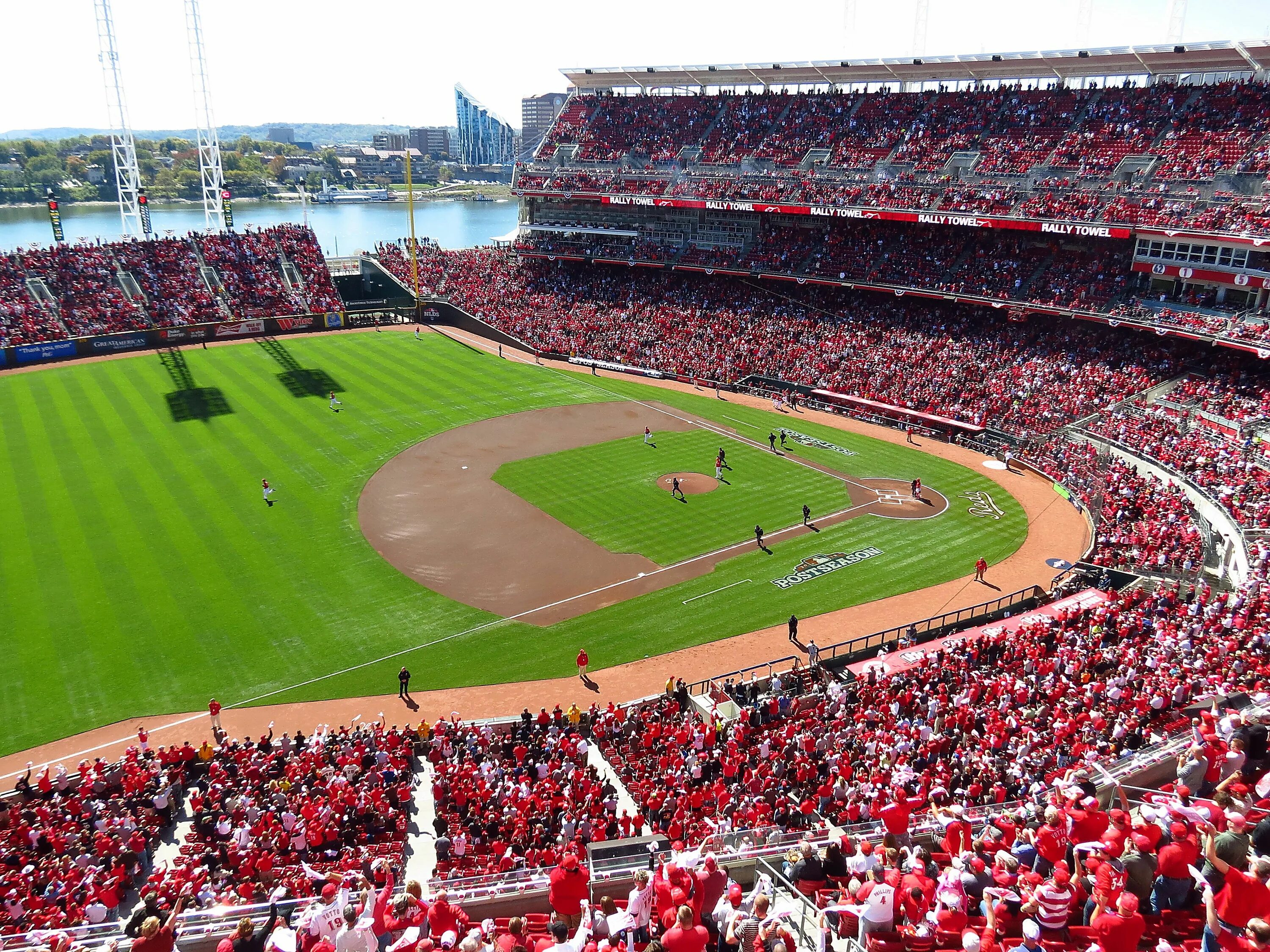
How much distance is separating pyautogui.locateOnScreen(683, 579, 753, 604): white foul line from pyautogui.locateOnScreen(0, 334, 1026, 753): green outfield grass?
0.27 meters

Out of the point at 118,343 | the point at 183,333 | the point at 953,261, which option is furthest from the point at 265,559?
the point at 953,261

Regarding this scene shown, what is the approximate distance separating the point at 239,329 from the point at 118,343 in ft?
26.8

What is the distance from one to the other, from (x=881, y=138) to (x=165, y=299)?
55200 millimetres

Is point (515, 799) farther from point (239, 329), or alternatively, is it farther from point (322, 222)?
point (322, 222)

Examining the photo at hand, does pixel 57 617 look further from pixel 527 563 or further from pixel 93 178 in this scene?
pixel 93 178

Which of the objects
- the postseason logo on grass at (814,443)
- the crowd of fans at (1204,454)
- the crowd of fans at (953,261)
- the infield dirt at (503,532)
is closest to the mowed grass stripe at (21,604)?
the infield dirt at (503,532)

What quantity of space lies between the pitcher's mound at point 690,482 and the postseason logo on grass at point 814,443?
765cm

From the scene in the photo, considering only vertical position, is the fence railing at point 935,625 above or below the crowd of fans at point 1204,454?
below

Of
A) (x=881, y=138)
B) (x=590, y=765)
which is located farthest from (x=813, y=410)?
(x=590, y=765)

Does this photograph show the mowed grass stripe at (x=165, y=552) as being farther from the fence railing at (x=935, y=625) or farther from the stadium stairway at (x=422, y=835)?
the fence railing at (x=935, y=625)

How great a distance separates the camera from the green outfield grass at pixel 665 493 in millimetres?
36594

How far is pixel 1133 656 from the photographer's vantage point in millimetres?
21047

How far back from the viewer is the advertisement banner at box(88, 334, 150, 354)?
60.7 m

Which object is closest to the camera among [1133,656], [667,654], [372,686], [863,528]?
[1133,656]
